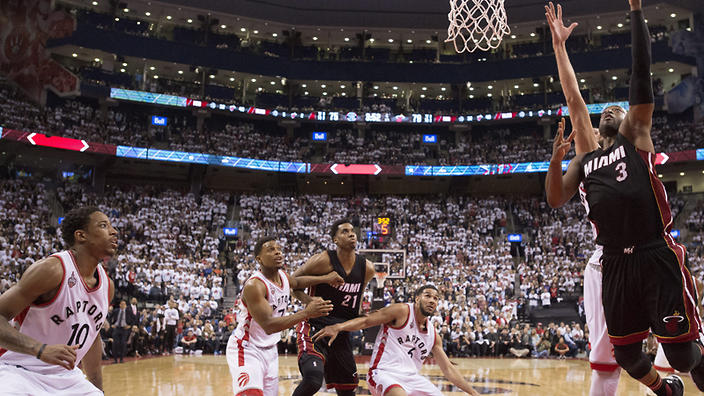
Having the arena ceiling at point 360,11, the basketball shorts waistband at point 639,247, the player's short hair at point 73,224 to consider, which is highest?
the arena ceiling at point 360,11

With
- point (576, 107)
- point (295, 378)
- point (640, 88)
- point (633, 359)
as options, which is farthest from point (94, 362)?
point (295, 378)

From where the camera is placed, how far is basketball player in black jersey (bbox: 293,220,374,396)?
22.4 feet

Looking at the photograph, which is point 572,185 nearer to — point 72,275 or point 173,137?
point 72,275

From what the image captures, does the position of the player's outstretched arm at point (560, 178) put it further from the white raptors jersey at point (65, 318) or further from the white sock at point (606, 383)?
the white raptors jersey at point (65, 318)

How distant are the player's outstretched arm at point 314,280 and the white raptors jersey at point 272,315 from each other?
278mm

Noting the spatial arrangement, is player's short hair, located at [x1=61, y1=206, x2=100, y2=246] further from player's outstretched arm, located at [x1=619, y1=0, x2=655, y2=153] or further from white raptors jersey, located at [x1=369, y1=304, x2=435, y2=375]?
player's outstretched arm, located at [x1=619, y1=0, x2=655, y2=153]

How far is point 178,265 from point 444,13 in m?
24.6

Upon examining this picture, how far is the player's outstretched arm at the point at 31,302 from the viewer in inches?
140

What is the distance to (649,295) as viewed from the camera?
365 cm

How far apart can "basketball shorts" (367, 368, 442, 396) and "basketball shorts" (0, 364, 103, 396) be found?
3068 mm

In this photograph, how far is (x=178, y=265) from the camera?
25531 mm

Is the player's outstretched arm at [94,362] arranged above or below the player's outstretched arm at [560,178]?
below

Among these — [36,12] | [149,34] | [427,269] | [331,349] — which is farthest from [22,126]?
[331,349]

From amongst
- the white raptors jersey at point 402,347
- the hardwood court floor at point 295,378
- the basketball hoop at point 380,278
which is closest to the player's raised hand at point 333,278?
the white raptors jersey at point 402,347
